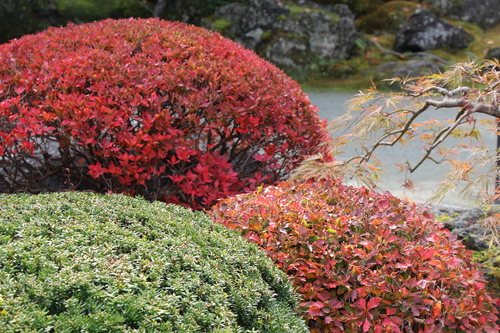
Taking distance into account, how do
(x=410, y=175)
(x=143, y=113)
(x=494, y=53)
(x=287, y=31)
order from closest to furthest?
(x=143, y=113)
(x=410, y=175)
(x=494, y=53)
(x=287, y=31)

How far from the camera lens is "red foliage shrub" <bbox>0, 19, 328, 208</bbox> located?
296cm

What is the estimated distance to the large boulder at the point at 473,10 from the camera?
1151 centimetres

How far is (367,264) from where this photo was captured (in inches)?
86.2

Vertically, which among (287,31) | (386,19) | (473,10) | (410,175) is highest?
(473,10)

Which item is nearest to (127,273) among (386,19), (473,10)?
(386,19)

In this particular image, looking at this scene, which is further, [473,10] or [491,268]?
[473,10]

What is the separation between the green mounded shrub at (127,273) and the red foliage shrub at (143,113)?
2.74 ft

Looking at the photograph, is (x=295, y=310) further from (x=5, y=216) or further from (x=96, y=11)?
(x=96, y=11)

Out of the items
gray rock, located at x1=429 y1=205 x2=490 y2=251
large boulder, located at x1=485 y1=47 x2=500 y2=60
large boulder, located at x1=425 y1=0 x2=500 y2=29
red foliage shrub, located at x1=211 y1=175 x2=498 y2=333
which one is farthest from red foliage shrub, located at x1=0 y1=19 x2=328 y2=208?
large boulder, located at x1=425 y1=0 x2=500 y2=29

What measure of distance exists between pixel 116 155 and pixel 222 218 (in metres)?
0.93

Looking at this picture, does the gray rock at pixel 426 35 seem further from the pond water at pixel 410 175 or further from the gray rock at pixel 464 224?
the gray rock at pixel 464 224

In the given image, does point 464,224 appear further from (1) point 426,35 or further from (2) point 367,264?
(1) point 426,35

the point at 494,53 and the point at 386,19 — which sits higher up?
the point at 386,19

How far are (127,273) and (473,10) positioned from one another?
40.3 ft
